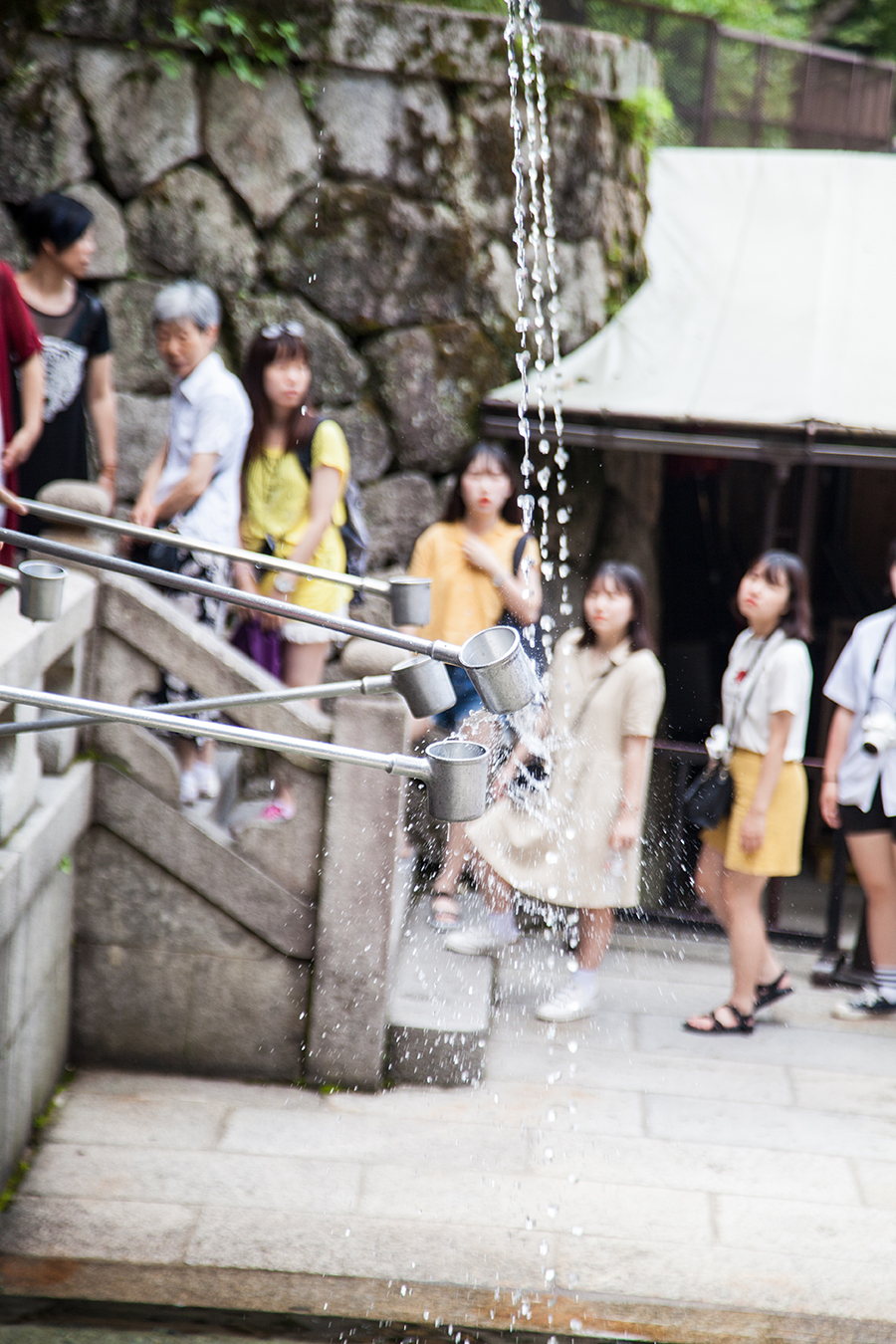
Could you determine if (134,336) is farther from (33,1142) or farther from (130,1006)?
(33,1142)

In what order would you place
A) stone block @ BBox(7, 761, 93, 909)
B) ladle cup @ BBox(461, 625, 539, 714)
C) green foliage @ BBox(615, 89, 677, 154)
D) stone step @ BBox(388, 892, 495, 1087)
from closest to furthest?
ladle cup @ BBox(461, 625, 539, 714)
stone block @ BBox(7, 761, 93, 909)
stone step @ BBox(388, 892, 495, 1087)
green foliage @ BBox(615, 89, 677, 154)

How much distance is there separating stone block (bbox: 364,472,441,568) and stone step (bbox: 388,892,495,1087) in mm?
2742

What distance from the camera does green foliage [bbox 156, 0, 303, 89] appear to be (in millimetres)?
6691

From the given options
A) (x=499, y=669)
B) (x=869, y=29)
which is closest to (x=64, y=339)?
(x=499, y=669)

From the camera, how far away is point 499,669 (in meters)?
2.37

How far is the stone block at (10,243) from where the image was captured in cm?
679

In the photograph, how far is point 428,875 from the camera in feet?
22.0

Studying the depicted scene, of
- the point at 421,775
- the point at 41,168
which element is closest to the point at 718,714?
the point at 41,168

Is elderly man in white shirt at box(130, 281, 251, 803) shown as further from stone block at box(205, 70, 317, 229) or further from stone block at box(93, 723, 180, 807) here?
stone block at box(205, 70, 317, 229)

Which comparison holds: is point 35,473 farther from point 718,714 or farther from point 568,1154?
point 718,714

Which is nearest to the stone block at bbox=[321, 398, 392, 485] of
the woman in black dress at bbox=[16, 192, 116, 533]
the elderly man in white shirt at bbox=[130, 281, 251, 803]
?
the elderly man in white shirt at bbox=[130, 281, 251, 803]

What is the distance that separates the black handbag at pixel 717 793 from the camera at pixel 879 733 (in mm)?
600

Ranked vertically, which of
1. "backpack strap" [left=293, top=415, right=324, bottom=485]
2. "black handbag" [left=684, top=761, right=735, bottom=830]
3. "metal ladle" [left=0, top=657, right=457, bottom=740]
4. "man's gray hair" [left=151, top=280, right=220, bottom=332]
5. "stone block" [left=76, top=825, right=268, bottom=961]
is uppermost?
"man's gray hair" [left=151, top=280, right=220, bottom=332]

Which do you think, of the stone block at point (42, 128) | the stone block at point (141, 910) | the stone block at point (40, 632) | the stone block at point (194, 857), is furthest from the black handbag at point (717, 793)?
the stone block at point (42, 128)
